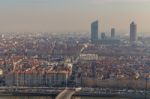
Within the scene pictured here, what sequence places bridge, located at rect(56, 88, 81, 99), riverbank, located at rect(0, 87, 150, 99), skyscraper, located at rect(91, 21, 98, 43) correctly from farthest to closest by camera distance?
skyscraper, located at rect(91, 21, 98, 43), riverbank, located at rect(0, 87, 150, 99), bridge, located at rect(56, 88, 81, 99)

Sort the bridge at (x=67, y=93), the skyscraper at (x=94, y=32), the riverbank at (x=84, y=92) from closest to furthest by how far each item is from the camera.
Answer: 1. the bridge at (x=67, y=93)
2. the riverbank at (x=84, y=92)
3. the skyscraper at (x=94, y=32)

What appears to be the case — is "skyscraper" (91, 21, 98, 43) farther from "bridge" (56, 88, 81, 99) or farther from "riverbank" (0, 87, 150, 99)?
"bridge" (56, 88, 81, 99)

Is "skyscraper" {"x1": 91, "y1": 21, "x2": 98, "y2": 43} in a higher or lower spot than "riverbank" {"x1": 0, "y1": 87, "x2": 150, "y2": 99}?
higher

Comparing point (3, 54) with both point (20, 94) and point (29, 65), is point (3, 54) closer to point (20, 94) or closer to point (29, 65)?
point (29, 65)

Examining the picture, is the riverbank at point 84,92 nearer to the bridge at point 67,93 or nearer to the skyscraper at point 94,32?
the bridge at point 67,93

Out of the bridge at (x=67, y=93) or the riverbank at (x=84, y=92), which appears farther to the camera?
the riverbank at (x=84, y=92)

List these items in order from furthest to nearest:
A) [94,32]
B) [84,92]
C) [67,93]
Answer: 1. [94,32]
2. [84,92]
3. [67,93]

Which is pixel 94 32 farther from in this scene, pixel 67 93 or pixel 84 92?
pixel 67 93

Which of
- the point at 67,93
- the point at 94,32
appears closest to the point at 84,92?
the point at 67,93

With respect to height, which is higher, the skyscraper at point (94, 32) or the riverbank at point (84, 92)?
the skyscraper at point (94, 32)

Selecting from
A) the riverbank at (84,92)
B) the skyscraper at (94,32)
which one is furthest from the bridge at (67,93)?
the skyscraper at (94,32)

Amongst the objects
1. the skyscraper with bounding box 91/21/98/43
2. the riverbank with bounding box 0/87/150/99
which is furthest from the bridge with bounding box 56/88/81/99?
the skyscraper with bounding box 91/21/98/43

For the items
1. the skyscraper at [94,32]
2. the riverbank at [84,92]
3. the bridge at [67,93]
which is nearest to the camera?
the bridge at [67,93]
